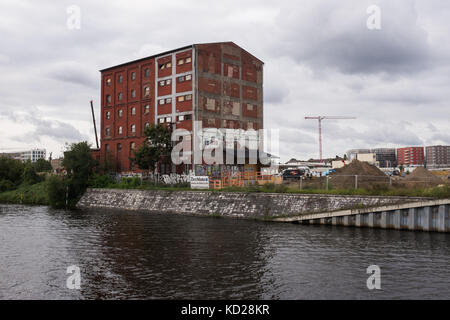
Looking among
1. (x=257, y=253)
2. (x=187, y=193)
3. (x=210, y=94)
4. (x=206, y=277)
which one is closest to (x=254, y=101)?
(x=210, y=94)

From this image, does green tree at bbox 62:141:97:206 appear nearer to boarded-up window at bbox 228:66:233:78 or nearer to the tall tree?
the tall tree

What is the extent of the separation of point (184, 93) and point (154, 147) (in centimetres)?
823

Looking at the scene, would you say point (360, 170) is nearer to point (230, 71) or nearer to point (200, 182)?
point (200, 182)

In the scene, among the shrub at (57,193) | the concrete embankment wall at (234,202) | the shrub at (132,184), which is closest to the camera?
the concrete embankment wall at (234,202)

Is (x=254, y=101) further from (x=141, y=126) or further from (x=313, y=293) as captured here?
(x=313, y=293)

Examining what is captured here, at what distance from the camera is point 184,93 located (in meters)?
49.7

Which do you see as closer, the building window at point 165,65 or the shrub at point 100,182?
the shrub at point 100,182

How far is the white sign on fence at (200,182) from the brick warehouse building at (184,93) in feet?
34.9

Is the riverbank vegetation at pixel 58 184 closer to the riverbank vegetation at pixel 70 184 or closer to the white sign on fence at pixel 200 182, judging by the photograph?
the riverbank vegetation at pixel 70 184

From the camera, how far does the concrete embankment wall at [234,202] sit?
84.1 ft

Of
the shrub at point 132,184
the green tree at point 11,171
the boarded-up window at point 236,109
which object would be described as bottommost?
the shrub at point 132,184

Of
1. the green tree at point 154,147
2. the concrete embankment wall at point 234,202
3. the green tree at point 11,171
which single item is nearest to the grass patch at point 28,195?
the green tree at point 11,171

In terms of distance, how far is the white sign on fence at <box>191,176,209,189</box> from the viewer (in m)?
37.2

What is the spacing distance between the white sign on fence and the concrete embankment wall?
1.69 meters
